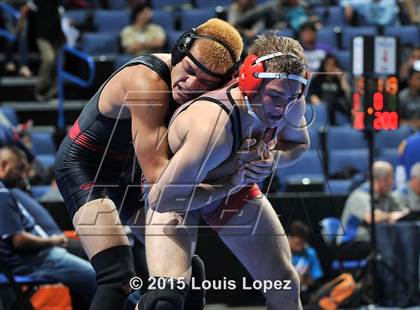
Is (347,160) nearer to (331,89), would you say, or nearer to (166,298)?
(331,89)

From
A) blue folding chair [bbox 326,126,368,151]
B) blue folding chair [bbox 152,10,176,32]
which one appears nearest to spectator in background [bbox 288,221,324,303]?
blue folding chair [bbox 326,126,368,151]

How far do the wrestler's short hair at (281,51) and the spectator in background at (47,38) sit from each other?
237 inches

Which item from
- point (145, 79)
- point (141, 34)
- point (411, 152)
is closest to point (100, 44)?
point (141, 34)

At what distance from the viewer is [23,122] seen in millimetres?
10469

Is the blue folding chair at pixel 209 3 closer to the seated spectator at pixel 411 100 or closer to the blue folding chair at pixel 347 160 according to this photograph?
the seated spectator at pixel 411 100

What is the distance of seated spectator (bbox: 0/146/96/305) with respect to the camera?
21.3 ft

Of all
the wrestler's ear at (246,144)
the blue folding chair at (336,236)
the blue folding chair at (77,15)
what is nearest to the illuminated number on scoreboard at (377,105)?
the blue folding chair at (336,236)

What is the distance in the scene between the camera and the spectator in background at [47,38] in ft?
33.9

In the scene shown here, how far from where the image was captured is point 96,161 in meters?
5.09

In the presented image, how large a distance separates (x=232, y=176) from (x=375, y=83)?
11.8ft

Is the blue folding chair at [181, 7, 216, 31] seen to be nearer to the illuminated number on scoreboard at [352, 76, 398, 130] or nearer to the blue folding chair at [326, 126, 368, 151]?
the blue folding chair at [326, 126, 368, 151]

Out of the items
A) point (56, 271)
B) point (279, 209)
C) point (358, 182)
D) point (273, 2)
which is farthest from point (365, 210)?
point (273, 2)

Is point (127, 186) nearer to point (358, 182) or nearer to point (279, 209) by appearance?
point (279, 209)

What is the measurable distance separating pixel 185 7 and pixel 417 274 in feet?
17.3
